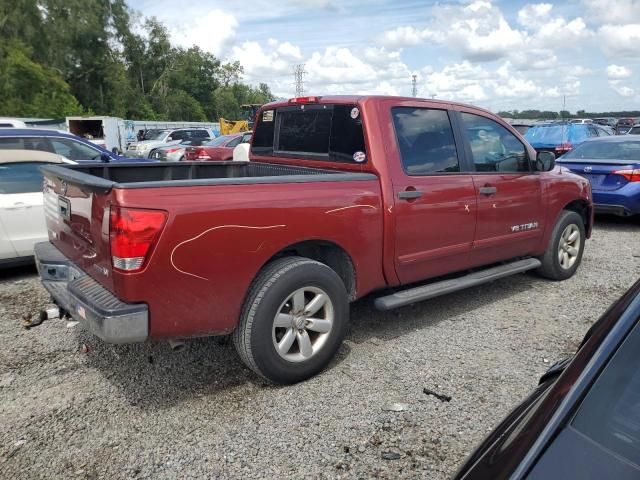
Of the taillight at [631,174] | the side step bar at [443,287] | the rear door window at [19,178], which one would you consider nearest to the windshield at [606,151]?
the taillight at [631,174]

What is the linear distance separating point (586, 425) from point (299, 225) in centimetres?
219

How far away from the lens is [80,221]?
311cm

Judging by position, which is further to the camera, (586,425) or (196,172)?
(196,172)

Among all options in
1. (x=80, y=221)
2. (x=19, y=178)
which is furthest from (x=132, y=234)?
(x=19, y=178)

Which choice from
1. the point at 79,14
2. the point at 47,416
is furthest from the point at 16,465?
the point at 79,14

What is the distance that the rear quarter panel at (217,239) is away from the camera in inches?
108

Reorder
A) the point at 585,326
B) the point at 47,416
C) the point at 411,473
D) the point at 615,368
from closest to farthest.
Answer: the point at 615,368 < the point at 411,473 < the point at 47,416 < the point at 585,326

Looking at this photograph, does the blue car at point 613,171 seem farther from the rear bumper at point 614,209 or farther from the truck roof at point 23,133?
the truck roof at point 23,133

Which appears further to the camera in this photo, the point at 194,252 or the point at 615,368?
the point at 194,252

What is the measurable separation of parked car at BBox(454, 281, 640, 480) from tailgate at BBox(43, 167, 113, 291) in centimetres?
216

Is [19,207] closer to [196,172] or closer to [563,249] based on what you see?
[196,172]

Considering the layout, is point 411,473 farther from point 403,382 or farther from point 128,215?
point 128,215

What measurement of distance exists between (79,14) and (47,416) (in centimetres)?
5563

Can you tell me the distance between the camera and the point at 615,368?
1394 millimetres
